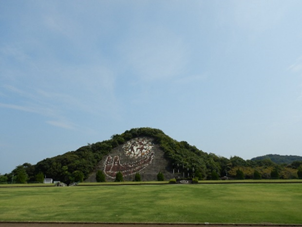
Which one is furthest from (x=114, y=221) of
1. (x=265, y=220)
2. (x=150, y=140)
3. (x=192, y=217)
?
(x=150, y=140)

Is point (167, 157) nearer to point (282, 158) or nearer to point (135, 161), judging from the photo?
point (135, 161)

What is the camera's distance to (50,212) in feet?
35.8

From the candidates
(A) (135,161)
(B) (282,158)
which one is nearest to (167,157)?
(A) (135,161)

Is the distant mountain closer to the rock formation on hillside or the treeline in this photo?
the treeline

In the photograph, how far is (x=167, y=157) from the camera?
63.5m

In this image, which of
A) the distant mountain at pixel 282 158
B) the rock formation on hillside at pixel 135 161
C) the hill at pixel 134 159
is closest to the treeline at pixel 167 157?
the hill at pixel 134 159

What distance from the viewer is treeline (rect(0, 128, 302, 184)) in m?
55.4

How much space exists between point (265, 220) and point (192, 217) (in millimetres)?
2761

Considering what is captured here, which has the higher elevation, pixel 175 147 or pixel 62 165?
pixel 175 147

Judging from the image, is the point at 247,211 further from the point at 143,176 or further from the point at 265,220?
the point at 143,176

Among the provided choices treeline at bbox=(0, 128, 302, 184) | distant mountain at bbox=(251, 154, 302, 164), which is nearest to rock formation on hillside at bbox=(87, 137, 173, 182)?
treeline at bbox=(0, 128, 302, 184)

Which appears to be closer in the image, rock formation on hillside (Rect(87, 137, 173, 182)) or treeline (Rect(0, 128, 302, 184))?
treeline (Rect(0, 128, 302, 184))

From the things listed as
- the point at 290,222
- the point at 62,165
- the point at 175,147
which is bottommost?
the point at 290,222

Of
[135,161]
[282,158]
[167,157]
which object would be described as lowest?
[135,161]
